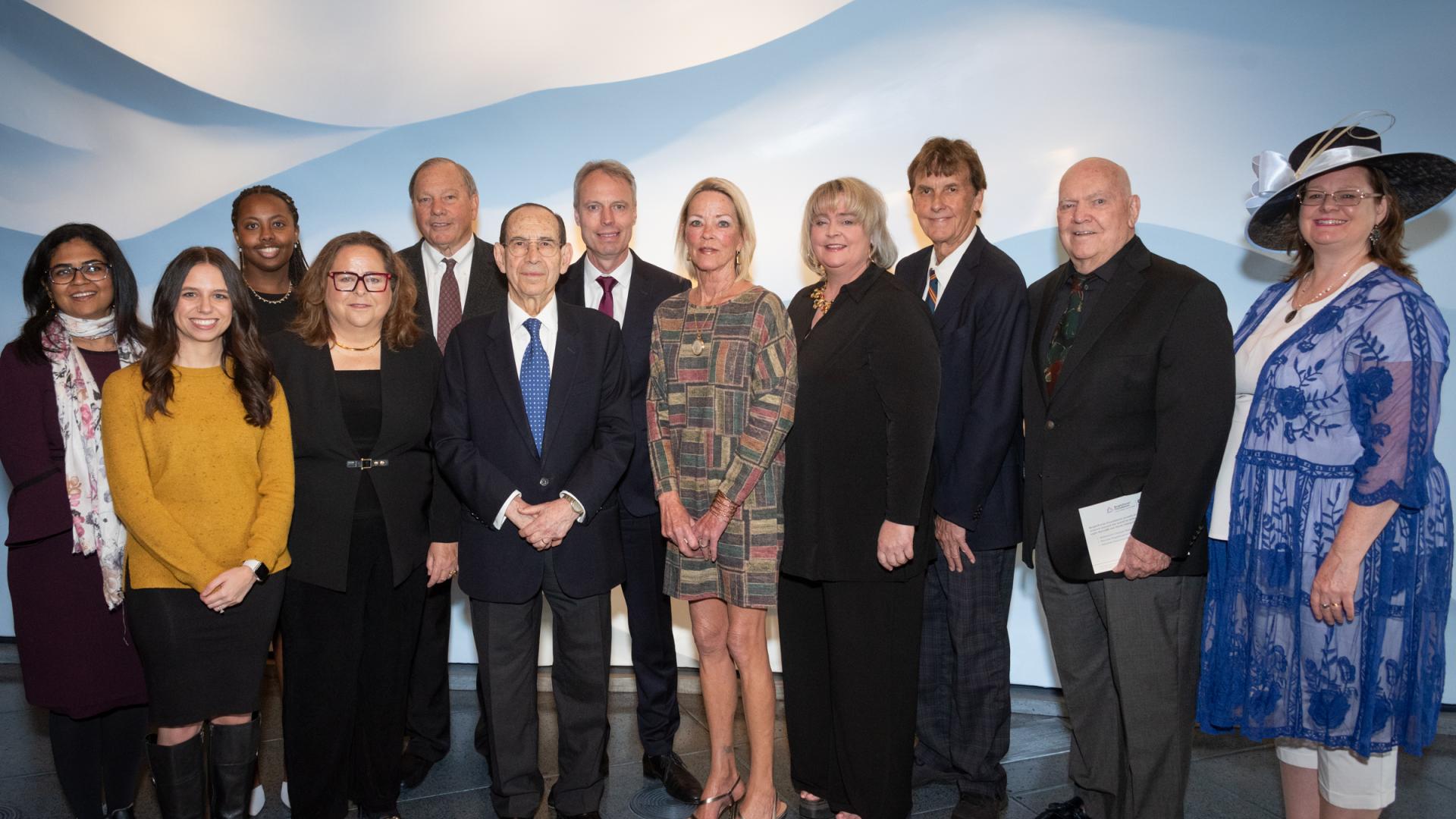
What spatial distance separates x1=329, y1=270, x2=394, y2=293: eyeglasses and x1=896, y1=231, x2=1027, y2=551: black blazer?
1.57 metres

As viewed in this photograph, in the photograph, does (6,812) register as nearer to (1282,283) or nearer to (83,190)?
(83,190)

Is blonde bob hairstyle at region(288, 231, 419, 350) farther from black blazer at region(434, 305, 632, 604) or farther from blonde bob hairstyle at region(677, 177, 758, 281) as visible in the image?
blonde bob hairstyle at region(677, 177, 758, 281)

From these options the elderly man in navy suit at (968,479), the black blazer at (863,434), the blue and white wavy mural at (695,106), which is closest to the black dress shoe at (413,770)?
the blue and white wavy mural at (695,106)

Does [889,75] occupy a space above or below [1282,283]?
above

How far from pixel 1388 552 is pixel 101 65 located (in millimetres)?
5759

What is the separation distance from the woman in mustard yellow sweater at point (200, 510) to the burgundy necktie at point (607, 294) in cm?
111

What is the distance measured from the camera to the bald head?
256cm

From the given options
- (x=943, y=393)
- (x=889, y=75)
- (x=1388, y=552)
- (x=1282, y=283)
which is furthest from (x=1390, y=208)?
(x=889, y=75)

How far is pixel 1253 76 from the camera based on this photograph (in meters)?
3.96

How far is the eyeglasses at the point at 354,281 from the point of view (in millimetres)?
2646

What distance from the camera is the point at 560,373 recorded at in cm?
274

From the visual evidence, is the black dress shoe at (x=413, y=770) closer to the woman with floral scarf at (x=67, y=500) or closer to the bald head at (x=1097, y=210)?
the woman with floral scarf at (x=67, y=500)

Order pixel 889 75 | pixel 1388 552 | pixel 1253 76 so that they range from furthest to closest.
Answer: pixel 889 75 → pixel 1253 76 → pixel 1388 552
